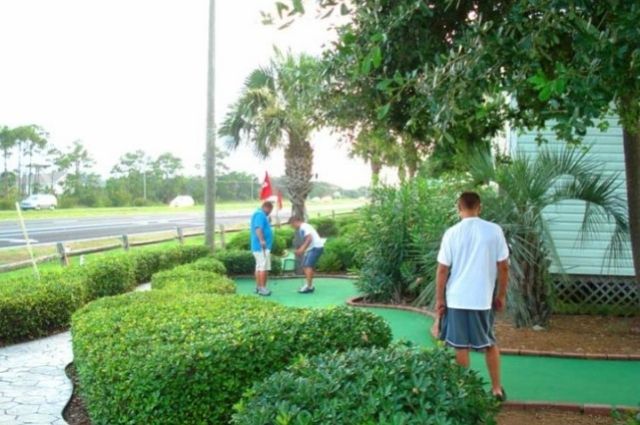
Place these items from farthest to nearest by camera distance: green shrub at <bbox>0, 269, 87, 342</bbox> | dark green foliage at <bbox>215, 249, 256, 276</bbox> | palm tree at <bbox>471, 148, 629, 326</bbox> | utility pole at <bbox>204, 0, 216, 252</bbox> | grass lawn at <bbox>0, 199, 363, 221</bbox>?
grass lawn at <bbox>0, 199, 363, 221</bbox> < utility pole at <bbox>204, 0, 216, 252</bbox> < dark green foliage at <bbox>215, 249, 256, 276</bbox> < green shrub at <bbox>0, 269, 87, 342</bbox> < palm tree at <bbox>471, 148, 629, 326</bbox>

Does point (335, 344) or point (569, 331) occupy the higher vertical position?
point (335, 344)

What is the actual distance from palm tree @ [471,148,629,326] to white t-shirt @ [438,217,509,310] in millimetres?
2614

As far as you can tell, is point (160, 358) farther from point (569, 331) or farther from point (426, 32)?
point (569, 331)

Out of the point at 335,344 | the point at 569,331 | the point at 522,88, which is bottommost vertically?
the point at 569,331

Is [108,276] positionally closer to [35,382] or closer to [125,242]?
[125,242]

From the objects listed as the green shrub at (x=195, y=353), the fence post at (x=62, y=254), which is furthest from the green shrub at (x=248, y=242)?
the green shrub at (x=195, y=353)

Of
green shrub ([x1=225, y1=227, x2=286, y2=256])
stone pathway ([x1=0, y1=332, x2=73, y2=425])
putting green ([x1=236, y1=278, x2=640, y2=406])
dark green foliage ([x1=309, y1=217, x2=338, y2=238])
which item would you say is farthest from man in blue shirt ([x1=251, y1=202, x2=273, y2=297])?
dark green foliage ([x1=309, y1=217, x2=338, y2=238])

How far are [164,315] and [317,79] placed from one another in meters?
2.43

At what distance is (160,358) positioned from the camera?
416cm

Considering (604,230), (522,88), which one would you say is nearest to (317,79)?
(522,88)

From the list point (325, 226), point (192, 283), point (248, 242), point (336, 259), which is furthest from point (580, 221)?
point (325, 226)

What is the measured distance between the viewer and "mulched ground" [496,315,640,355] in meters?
7.34

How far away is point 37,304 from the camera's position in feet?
27.5

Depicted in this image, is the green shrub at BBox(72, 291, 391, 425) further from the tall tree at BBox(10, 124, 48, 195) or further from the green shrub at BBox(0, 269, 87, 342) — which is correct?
the tall tree at BBox(10, 124, 48, 195)
